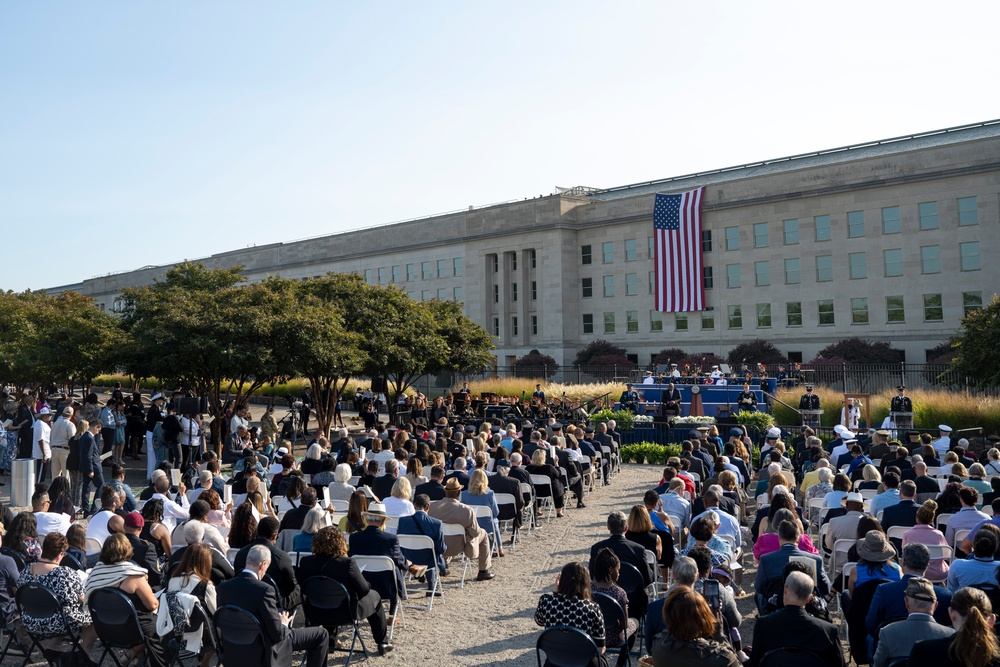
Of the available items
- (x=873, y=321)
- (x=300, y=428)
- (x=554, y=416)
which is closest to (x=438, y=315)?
(x=300, y=428)

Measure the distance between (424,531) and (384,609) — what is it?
166cm

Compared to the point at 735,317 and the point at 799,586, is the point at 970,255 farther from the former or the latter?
the point at 799,586

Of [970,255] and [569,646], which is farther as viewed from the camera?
[970,255]

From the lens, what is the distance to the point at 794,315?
55.8m

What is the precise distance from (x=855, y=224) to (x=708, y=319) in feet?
37.6

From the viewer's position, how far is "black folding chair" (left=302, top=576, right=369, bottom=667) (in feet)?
24.5

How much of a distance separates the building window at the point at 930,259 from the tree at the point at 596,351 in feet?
68.2

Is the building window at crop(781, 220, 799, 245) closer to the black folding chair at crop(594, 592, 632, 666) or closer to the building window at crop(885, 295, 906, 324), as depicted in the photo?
the building window at crop(885, 295, 906, 324)

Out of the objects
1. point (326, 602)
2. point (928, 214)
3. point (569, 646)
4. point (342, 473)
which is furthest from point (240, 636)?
point (928, 214)

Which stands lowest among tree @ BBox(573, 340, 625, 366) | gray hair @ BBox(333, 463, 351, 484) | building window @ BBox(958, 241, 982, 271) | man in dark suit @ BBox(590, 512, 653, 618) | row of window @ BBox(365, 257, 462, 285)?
man in dark suit @ BBox(590, 512, 653, 618)

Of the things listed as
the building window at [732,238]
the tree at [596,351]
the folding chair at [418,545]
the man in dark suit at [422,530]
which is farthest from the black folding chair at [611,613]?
the tree at [596,351]

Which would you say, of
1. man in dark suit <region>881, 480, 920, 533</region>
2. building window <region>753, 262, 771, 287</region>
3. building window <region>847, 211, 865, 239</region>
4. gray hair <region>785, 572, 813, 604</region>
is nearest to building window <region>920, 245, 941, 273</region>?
building window <region>847, 211, 865, 239</region>

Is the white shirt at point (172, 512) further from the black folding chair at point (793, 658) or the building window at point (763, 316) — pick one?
the building window at point (763, 316)

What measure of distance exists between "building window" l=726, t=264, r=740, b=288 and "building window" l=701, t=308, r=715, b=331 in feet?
7.18
